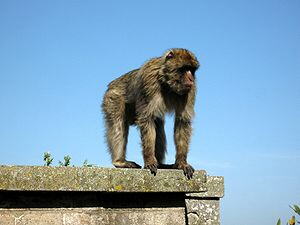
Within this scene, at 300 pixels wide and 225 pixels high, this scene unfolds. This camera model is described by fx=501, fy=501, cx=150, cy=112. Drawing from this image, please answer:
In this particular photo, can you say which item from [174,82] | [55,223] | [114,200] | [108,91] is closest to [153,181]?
[114,200]

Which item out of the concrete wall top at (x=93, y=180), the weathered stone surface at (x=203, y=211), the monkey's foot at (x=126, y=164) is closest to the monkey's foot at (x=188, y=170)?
the concrete wall top at (x=93, y=180)

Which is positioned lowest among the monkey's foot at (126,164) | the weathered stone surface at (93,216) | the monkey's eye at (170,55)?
the weathered stone surface at (93,216)

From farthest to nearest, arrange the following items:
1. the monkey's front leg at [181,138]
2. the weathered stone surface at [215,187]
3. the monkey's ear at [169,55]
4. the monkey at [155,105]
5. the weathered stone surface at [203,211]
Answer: the monkey's ear at [169,55], the monkey at [155,105], the monkey's front leg at [181,138], the weathered stone surface at [215,187], the weathered stone surface at [203,211]

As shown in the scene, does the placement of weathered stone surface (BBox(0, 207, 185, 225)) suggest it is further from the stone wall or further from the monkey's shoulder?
the monkey's shoulder

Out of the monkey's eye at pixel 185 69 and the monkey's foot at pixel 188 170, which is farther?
the monkey's eye at pixel 185 69

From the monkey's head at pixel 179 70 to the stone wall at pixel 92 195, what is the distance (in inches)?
79.3

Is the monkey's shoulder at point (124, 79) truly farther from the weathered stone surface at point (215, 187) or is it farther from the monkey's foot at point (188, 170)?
the weathered stone surface at point (215, 187)

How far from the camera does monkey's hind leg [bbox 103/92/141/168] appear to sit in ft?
→ 26.0

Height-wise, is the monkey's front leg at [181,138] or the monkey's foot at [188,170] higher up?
the monkey's front leg at [181,138]

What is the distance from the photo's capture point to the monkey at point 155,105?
7156 mm

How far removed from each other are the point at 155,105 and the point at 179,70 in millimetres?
735

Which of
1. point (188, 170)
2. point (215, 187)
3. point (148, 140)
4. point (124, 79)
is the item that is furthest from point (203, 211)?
point (124, 79)

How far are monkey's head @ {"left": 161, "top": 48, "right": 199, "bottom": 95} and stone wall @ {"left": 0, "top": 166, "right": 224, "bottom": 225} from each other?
2014mm

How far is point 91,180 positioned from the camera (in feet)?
15.8
